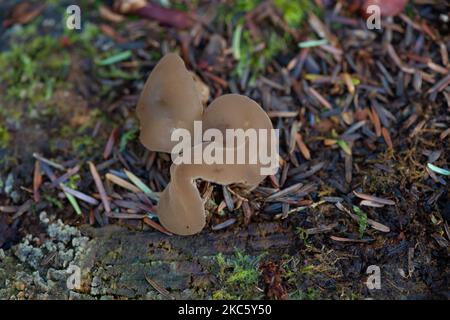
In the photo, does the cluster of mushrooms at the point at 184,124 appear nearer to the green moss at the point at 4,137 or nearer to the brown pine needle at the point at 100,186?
the brown pine needle at the point at 100,186

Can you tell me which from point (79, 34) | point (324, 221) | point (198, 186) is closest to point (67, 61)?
point (79, 34)

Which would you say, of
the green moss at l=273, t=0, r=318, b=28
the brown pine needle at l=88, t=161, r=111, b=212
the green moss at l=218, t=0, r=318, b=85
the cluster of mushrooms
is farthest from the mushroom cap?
the green moss at l=273, t=0, r=318, b=28

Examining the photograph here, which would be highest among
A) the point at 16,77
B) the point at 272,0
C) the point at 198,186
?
the point at 272,0

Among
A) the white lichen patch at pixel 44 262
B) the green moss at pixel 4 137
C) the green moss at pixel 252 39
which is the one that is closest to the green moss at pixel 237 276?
the white lichen patch at pixel 44 262

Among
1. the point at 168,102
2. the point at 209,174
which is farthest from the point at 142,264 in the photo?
the point at 168,102

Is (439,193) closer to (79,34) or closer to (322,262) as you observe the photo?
(322,262)

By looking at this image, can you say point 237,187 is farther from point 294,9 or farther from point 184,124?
point 294,9
